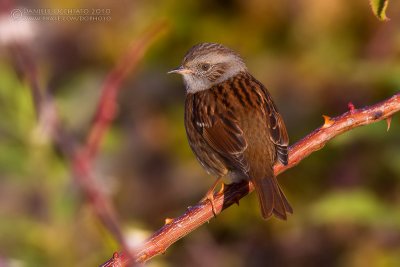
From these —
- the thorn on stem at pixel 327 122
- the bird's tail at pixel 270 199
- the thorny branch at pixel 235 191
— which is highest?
the thorn on stem at pixel 327 122

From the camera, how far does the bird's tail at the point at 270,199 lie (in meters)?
3.75

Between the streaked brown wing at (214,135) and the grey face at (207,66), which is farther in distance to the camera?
the grey face at (207,66)

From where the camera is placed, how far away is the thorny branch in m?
2.60

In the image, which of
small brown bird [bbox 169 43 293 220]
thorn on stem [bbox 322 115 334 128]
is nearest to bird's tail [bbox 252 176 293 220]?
small brown bird [bbox 169 43 293 220]

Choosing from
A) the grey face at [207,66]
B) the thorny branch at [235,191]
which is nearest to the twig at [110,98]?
the thorny branch at [235,191]

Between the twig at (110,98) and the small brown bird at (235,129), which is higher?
the twig at (110,98)

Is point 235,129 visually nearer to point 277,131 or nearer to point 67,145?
point 277,131

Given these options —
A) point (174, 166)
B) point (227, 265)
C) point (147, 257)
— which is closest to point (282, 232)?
point (227, 265)

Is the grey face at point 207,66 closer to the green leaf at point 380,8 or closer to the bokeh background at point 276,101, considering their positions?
the bokeh background at point 276,101

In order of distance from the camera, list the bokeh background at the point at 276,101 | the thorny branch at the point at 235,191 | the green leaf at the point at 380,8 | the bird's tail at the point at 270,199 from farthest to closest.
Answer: the bokeh background at the point at 276,101 < the bird's tail at the point at 270,199 < the thorny branch at the point at 235,191 < the green leaf at the point at 380,8

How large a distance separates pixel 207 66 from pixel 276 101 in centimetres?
238

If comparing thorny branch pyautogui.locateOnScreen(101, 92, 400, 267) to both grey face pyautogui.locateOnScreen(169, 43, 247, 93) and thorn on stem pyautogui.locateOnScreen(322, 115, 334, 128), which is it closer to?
thorn on stem pyautogui.locateOnScreen(322, 115, 334, 128)

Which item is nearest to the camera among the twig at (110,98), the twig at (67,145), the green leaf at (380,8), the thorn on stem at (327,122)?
the twig at (67,145)

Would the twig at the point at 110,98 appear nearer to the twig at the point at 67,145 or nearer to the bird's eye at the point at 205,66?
the twig at the point at 67,145
